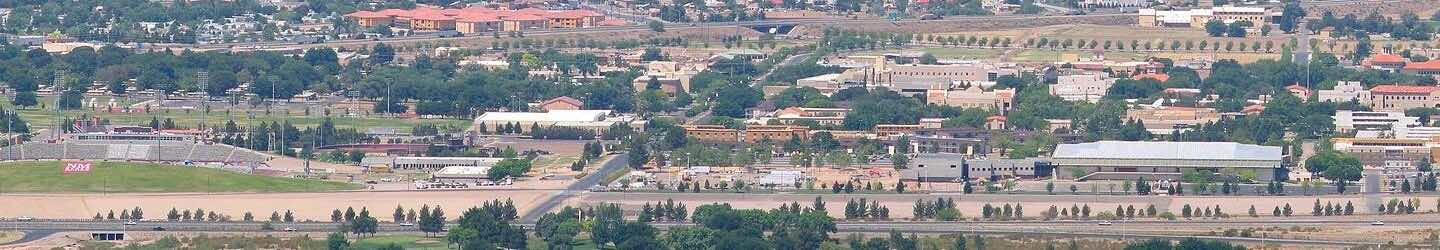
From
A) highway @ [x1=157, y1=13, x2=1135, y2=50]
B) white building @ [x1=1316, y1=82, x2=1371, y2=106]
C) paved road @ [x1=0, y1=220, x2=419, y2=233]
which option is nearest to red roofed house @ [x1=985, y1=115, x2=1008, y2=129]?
white building @ [x1=1316, y1=82, x2=1371, y2=106]

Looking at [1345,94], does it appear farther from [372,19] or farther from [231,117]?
[372,19]

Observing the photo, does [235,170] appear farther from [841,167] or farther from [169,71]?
[169,71]

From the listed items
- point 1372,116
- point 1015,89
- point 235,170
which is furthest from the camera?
point 1015,89

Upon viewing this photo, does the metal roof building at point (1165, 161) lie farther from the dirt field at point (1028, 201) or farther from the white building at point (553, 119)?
the white building at point (553, 119)

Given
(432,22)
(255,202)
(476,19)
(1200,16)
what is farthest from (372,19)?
(255,202)

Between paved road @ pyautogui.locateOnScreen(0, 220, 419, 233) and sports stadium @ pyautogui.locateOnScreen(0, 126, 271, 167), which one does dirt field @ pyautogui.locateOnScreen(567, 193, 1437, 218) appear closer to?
paved road @ pyautogui.locateOnScreen(0, 220, 419, 233)

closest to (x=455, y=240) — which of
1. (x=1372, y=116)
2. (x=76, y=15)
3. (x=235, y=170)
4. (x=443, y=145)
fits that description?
(x=235, y=170)
